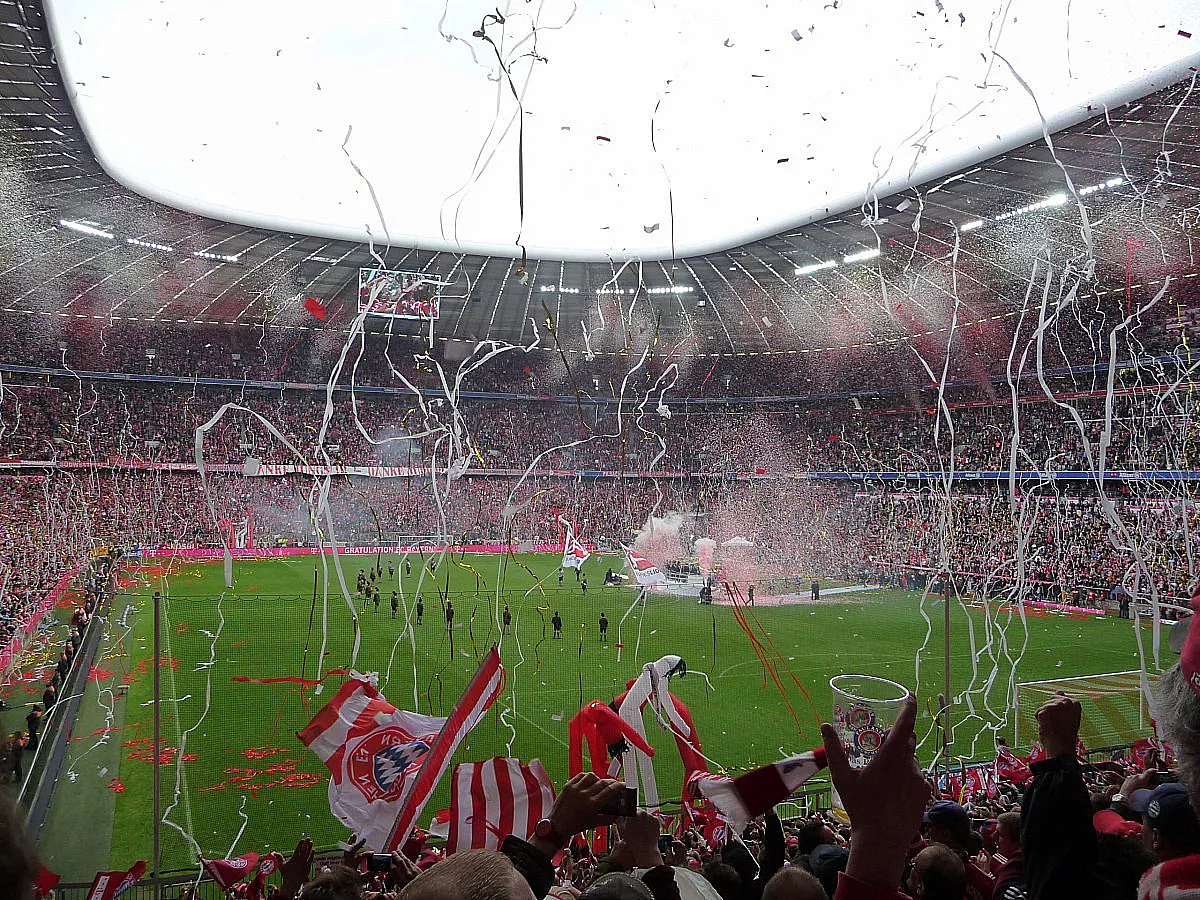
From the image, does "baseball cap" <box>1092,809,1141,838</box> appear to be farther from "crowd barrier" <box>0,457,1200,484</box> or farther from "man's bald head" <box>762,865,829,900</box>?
"crowd barrier" <box>0,457,1200,484</box>

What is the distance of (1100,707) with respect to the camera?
11.1m

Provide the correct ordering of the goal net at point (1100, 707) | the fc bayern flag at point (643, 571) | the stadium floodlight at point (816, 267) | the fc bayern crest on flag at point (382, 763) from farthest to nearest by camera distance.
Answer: the stadium floodlight at point (816, 267), the fc bayern flag at point (643, 571), the goal net at point (1100, 707), the fc bayern crest on flag at point (382, 763)

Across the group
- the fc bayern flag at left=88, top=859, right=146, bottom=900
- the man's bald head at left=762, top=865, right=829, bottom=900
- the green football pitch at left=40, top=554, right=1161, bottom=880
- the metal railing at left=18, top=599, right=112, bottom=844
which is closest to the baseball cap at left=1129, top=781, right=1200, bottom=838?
the man's bald head at left=762, top=865, right=829, bottom=900

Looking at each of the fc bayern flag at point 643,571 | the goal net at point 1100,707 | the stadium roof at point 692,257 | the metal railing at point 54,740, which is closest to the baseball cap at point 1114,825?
the goal net at point 1100,707

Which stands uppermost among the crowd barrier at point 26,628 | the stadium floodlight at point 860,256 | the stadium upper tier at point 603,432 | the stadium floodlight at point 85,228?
the stadium floodlight at point 860,256

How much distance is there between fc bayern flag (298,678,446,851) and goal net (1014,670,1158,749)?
640cm

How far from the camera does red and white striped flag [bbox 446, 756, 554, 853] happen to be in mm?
4594

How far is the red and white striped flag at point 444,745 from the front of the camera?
3941 millimetres

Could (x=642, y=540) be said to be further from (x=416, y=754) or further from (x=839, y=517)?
(x=416, y=754)

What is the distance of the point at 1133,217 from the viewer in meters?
17.8

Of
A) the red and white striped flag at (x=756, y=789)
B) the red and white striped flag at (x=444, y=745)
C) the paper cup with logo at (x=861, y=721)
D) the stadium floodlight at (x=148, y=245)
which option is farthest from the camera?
the stadium floodlight at (x=148, y=245)

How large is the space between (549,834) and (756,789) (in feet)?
6.57

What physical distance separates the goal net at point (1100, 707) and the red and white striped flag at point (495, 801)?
589 centimetres

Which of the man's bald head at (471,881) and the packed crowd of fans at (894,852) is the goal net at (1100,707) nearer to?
the packed crowd of fans at (894,852)
